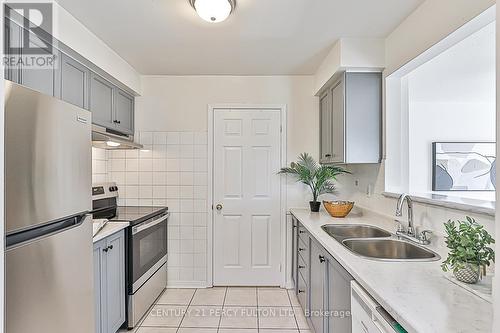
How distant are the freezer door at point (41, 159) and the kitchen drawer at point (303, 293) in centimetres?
195

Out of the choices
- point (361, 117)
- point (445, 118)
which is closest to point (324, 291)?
point (361, 117)

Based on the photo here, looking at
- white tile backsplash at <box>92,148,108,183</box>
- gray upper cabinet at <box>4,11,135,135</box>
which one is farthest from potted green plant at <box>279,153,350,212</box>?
white tile backsplash at <box>92,148,108,183</box>

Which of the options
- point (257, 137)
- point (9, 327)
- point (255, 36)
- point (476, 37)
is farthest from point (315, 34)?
point (9, 327)

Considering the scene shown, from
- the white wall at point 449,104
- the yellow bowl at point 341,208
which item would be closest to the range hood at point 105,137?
the yellow bowl at point 341,208

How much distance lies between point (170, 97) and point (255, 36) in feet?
4.96

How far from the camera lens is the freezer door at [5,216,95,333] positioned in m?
1.10

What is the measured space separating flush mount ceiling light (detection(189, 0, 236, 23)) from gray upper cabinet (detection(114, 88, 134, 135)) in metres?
1.56

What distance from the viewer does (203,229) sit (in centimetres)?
371

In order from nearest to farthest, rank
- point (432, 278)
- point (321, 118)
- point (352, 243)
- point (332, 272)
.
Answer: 1. point (432, 278)
2. point (332, 272)
3. point (352, 243)
4. point (321, 118)

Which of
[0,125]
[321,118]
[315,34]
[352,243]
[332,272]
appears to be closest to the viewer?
[0,125]

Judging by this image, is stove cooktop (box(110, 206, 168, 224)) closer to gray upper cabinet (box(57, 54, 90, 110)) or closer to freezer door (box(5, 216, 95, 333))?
gray upper cabinet (box(57, 54, 90, 110))

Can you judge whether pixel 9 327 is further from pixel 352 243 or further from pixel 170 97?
pixel 170 97

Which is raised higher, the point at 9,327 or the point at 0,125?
the point at 0,125

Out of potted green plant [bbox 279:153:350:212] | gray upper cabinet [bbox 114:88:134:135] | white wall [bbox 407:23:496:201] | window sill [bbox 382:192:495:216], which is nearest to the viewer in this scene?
window sill [bbox 382:192:495:216]
